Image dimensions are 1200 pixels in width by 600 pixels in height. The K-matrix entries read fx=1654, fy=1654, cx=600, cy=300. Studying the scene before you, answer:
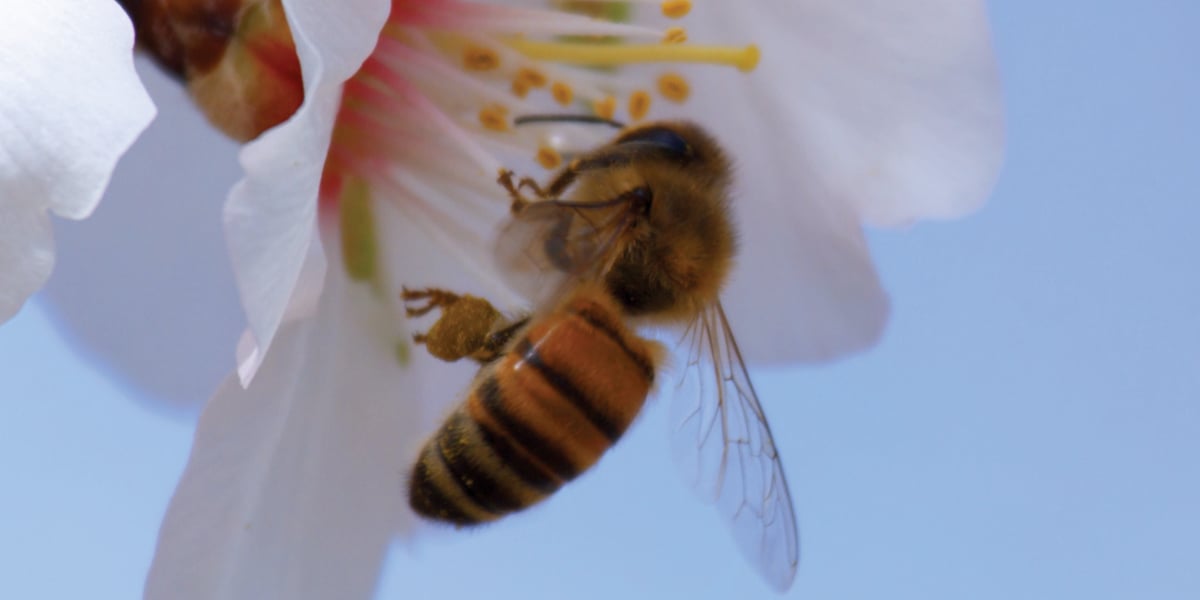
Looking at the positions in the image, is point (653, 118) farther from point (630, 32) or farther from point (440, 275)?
point (440, 275)

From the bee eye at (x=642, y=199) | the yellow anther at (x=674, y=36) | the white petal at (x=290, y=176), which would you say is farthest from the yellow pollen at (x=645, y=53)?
the white petal at (x=290, y=176)

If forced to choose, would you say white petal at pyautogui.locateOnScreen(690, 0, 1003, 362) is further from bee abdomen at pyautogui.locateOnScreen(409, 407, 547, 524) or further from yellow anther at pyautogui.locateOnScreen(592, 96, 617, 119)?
bee abdomen at pyautogui.locateOnScreen(409, 407, 547, 524)

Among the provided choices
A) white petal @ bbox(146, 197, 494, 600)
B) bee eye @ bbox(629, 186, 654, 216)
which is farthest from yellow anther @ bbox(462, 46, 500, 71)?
bee eye @ bbox(629, 186, 654, 216)

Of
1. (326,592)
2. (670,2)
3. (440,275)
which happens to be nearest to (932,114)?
(670,2)

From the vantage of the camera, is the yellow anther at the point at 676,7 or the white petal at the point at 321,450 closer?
the white petal at the point at 321,450

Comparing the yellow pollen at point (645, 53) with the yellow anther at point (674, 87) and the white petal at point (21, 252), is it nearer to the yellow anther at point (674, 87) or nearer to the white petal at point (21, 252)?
the yellow anther at point (674, 87)

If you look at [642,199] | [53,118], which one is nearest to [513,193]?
[642,199]

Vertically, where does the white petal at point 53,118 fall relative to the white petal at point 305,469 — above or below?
above
